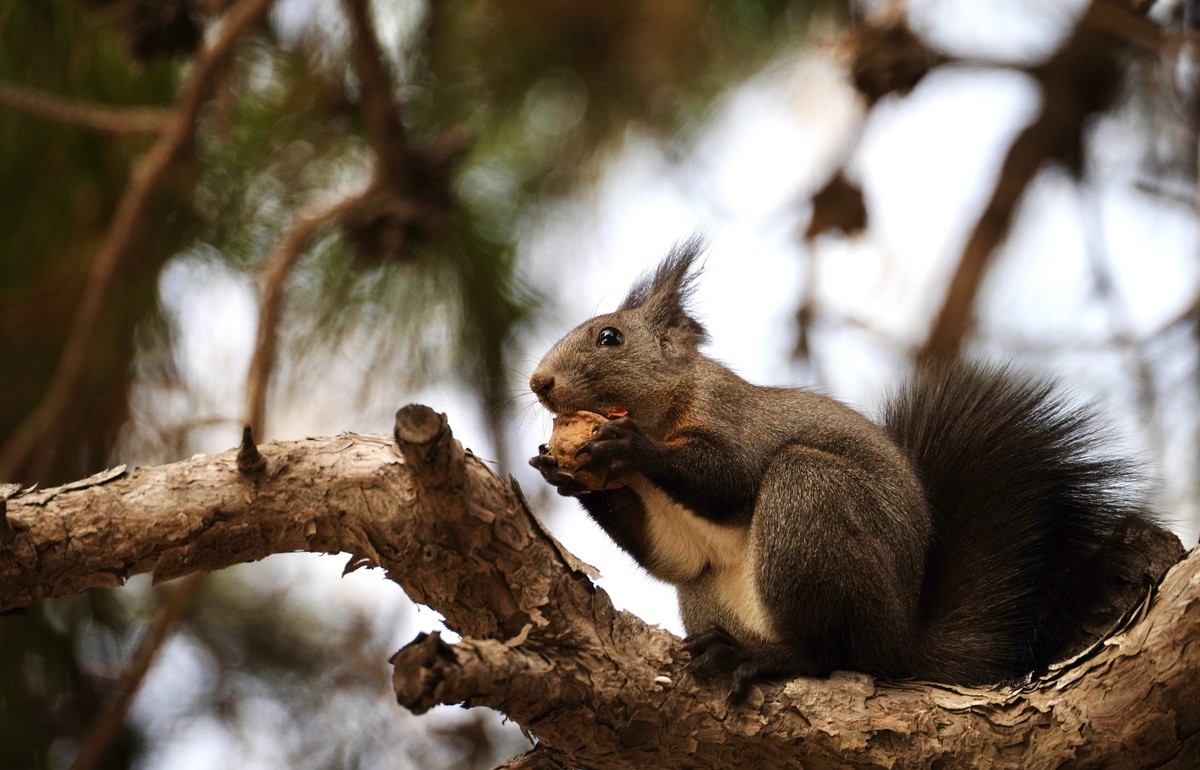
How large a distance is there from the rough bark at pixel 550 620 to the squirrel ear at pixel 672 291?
45.7 inches

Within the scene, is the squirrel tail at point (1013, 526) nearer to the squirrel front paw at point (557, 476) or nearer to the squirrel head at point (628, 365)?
the squirrel head at point (628, 365)

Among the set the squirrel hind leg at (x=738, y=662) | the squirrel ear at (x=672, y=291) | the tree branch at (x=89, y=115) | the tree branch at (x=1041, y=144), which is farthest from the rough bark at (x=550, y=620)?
the tree branch at (x=1041, y=144)

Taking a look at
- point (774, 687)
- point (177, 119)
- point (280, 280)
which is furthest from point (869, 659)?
point (177, 119)

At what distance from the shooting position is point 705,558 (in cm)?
288

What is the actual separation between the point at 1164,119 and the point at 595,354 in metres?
2.67

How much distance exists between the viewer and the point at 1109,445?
2.93 metres

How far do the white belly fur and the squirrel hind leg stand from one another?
157 millimetres

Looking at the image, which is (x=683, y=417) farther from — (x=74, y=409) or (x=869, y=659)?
(x=74, y=409)

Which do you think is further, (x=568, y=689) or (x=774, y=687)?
(x=774, y=687)

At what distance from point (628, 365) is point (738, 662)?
92 cm

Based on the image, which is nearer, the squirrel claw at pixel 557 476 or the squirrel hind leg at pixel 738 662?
the squirrel hind leg at pixel 738 662

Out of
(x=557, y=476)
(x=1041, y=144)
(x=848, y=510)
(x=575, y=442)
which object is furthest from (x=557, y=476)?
(x=1041, y=144)

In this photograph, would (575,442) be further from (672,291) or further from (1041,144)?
(1041,144)

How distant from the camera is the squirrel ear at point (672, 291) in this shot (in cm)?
336
